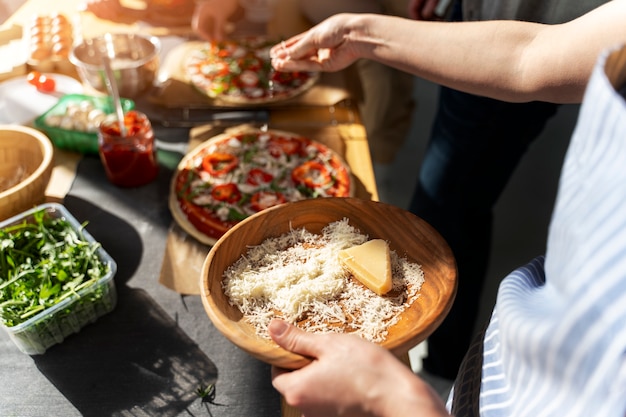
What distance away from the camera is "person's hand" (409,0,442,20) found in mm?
1670

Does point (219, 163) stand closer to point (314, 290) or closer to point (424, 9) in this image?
point (314, 290)

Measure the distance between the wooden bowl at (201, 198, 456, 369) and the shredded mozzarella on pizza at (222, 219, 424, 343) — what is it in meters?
0.02

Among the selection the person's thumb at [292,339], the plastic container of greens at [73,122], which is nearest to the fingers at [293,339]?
the person's thumb at [292,339]

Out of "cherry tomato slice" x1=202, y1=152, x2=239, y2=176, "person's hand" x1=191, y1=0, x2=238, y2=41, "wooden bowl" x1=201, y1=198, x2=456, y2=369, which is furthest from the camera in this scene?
"person's hand" x1=191, y1=0, x2=238, y2=41

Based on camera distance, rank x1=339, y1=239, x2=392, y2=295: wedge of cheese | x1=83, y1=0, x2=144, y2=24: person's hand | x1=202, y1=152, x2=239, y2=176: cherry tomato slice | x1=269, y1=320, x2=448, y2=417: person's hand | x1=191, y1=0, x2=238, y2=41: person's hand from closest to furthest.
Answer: x1=269, y1=320, x2=448, y2=417: person's hand → x1=339, y1=239, x2=392, y2=295: wedge of cheese → x1=202, y1=152, x2=239, y2=176: cherry tomato slice → x1=191, y1=0, x2=238, y2=41: person's hand → x1=83, y1=0, x2=144, y2=24: person's hand

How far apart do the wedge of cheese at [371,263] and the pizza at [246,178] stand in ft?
1.23

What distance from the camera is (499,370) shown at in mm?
724

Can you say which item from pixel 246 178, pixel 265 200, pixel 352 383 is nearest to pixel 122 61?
pixel 246 178

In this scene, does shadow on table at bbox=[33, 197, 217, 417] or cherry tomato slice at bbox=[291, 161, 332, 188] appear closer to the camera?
shadow on table at bbox=[33, 197, 217, 417]

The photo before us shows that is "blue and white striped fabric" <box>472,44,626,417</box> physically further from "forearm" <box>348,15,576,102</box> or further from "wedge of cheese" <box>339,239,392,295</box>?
"forearm" <box>348,15,576,102</box>

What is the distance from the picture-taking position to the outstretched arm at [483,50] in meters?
0.88

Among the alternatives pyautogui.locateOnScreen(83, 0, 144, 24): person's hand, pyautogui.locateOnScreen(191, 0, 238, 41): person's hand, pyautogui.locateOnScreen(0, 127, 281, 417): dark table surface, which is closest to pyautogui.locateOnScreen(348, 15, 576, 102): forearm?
pyautogui.locateOnScreen(0, 127, 281, 417): dark table surface

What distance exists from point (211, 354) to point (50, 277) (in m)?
0.32

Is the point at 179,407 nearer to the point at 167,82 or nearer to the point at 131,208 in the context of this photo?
the point at 131,208
